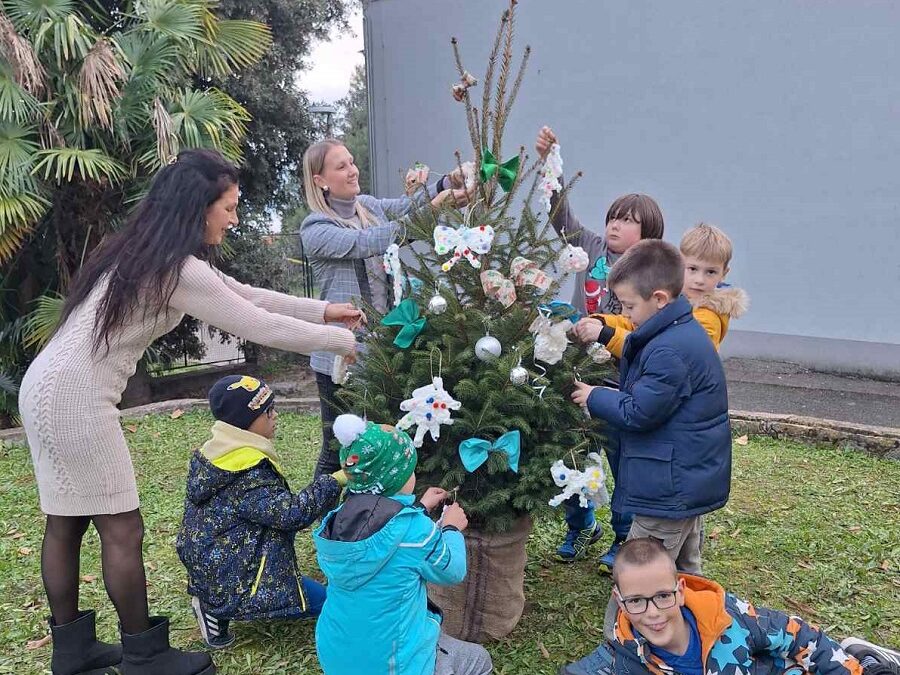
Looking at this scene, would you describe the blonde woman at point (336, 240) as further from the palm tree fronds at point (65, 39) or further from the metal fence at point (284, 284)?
the metal fence at point (284, 284)

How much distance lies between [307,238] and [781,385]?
23.8ft

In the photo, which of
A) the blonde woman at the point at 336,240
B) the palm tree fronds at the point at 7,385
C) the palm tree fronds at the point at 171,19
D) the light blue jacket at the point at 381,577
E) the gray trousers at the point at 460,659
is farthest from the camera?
the palm tree fronds at the point at 7,385

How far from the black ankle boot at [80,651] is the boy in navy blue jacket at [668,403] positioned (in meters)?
A: 2.13

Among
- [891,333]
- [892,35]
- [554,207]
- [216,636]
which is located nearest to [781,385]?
[891,333]

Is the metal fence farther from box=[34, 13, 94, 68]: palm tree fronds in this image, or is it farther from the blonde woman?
the blonde woman

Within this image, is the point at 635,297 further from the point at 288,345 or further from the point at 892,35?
the point at 892,35

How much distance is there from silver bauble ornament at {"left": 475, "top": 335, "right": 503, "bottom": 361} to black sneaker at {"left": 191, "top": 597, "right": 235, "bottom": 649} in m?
1.60

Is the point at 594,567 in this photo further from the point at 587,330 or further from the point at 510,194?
the point at 510,194

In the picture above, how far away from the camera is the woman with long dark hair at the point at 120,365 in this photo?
8.29 feet

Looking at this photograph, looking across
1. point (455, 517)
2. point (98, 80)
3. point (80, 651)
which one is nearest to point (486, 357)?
point (455, 517)

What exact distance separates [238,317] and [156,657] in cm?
133

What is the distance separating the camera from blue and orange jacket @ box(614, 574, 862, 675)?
229cm

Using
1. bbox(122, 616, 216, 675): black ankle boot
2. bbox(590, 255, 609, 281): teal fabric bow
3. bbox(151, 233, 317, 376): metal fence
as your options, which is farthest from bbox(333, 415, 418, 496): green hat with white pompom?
bbox(151, 233, 317, 376): metal fence

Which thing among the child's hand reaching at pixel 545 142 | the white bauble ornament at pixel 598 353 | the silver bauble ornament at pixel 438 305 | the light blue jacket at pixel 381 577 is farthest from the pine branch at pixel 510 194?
the light blue jacket at pixel 381 577
